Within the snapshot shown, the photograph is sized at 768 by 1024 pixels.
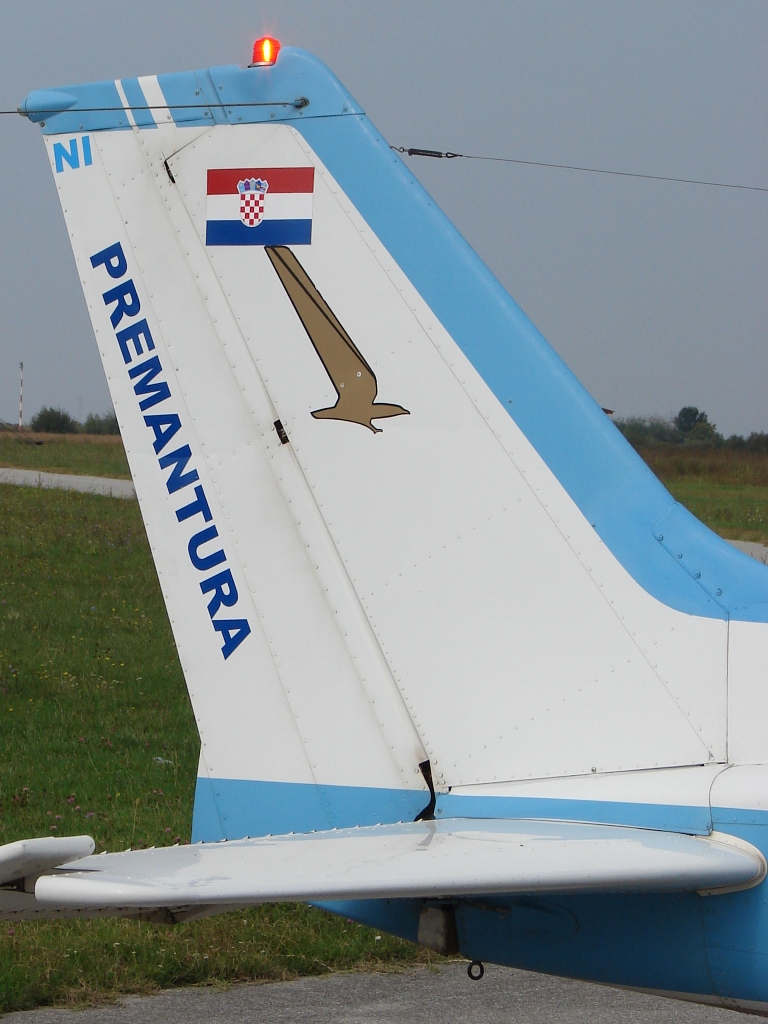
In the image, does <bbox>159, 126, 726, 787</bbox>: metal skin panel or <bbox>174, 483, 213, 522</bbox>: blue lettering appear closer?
<bbox>159, 126, 726, 787</bbox>: metal skin panel

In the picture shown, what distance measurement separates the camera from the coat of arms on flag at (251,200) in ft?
10.4

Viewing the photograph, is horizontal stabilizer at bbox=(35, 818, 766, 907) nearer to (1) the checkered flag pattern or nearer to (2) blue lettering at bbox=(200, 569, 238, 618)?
(2) blue lettering at bbox=(200, 569, 238, 618)

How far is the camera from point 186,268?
3.25m

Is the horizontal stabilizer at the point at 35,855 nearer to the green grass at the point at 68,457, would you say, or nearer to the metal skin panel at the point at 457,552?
the metal skin panel at the point at 457,552

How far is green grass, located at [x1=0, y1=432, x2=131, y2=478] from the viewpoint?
2880 cm

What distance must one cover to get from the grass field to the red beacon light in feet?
11.5

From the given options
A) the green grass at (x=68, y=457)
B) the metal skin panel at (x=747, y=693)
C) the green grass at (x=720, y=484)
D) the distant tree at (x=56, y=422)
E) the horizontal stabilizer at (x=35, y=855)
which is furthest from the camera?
the distant tree at (x=56, y=422)

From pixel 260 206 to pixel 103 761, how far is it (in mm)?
5227

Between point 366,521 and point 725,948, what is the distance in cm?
133

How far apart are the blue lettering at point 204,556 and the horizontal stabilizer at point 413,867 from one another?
3.09 ft

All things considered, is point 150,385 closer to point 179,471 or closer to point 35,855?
point 179,471

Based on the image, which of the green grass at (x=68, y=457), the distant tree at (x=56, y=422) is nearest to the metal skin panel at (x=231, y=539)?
the green grass at (x=68, y=457)

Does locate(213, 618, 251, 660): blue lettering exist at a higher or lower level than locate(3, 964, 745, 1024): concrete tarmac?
higher

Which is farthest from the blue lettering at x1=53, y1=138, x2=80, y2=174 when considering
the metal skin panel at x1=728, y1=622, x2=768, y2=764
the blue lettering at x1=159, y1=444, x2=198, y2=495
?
the metal skin panel at x1=728, y1=622, x2=768, y2=764
